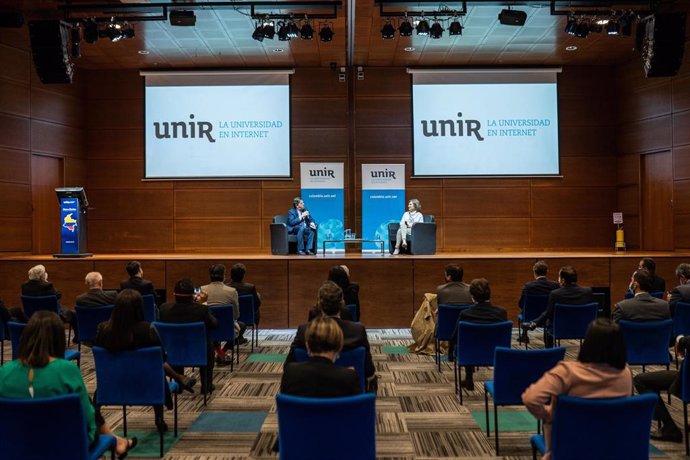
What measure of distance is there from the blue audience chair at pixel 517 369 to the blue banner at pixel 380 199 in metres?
8.36

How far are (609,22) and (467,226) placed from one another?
486 centimetres

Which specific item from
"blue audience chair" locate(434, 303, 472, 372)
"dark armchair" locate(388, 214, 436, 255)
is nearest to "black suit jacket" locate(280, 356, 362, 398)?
"blue audience chair" locate(434, 303, 472, 372)

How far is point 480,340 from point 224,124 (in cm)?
882

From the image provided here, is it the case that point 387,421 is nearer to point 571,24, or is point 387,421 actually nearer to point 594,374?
point 594,374

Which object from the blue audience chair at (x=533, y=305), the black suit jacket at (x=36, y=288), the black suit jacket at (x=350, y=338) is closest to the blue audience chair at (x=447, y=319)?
the blue audience chair at (x=533, y=305)

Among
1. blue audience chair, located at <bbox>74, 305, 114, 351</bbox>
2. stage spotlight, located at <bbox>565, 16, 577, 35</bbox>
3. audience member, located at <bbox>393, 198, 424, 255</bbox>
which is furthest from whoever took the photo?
audience member, located at <bbox>393, 198, 424, 255</bbox>

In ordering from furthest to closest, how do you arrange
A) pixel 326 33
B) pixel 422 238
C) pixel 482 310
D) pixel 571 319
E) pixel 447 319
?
1. pixel 422 238
2. pixel 326 33
3. pixel 447 319
4. pixel 571 319
5. pixel 482 310

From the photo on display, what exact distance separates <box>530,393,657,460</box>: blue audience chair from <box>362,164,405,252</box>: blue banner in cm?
954

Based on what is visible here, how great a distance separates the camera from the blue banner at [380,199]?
12.0 m

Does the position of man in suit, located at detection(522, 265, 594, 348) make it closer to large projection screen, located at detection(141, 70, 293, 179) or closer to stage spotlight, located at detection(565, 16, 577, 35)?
stage spotlight, located at detection(565, 16, 577, 35)

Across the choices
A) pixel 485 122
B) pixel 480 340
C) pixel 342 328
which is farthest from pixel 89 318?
pixel 485 122

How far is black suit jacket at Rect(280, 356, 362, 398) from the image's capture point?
247 cm

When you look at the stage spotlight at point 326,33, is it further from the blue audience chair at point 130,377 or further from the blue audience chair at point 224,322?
the blue audience chair at point 130,377

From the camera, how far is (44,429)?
95.1 inches
